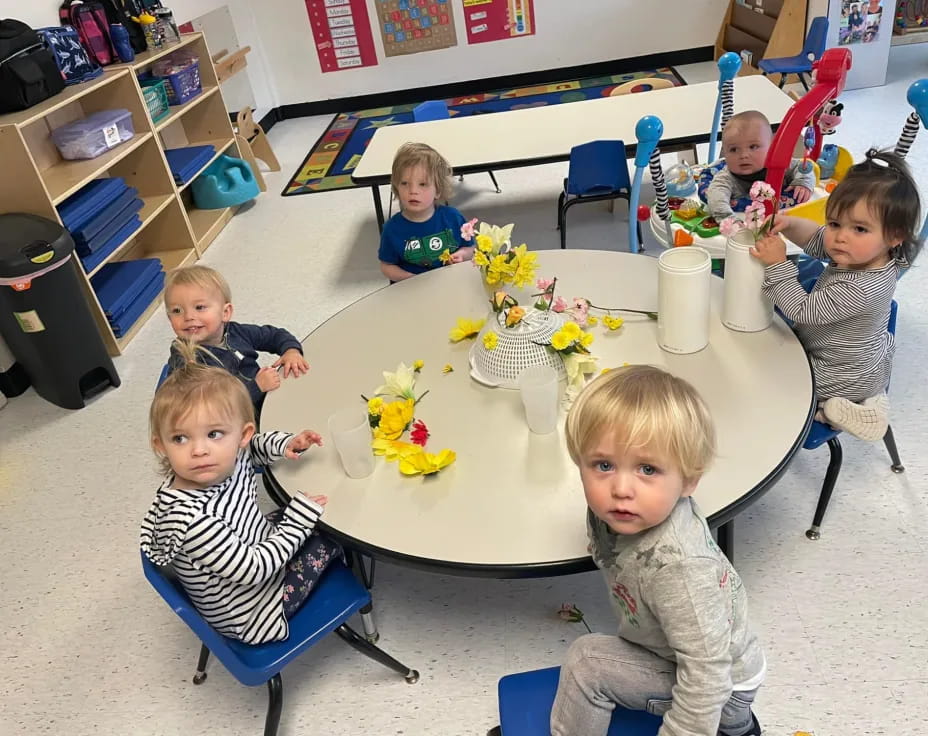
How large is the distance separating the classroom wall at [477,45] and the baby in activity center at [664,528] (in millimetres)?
6275

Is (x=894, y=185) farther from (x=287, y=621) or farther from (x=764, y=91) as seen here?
(x=764, y=91)

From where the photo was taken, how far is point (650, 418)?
1.01 m

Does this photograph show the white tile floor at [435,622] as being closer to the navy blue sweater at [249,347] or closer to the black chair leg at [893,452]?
the black chair leg at [893,452]

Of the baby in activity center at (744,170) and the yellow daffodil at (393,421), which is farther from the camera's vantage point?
the baby in activity center at (744,170)

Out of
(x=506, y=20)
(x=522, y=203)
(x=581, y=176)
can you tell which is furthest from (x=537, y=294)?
(x=506, y=20)

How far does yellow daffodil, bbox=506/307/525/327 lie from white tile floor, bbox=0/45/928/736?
29.0 inches

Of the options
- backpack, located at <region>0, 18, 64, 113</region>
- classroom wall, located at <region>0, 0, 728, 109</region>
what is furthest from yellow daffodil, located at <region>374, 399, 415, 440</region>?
classroom wall, located at <region>0, 0, 728, 109</region>

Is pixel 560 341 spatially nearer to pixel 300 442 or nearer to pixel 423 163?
pixel 300 442

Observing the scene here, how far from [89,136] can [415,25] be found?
3916 millimetres

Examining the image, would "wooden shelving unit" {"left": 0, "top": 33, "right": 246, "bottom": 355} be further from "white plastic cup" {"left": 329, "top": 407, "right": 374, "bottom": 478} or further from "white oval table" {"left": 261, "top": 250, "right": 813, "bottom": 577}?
"white plastic cup" {"left": 329, "top": 407, "right": 374, "bottom": 478}

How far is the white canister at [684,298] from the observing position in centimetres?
160

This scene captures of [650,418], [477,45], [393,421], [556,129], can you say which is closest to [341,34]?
[477,45]

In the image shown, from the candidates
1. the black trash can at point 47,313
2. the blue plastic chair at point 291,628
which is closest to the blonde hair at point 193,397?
the blue plastic chair at point 291,628

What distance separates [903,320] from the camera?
2.74m
